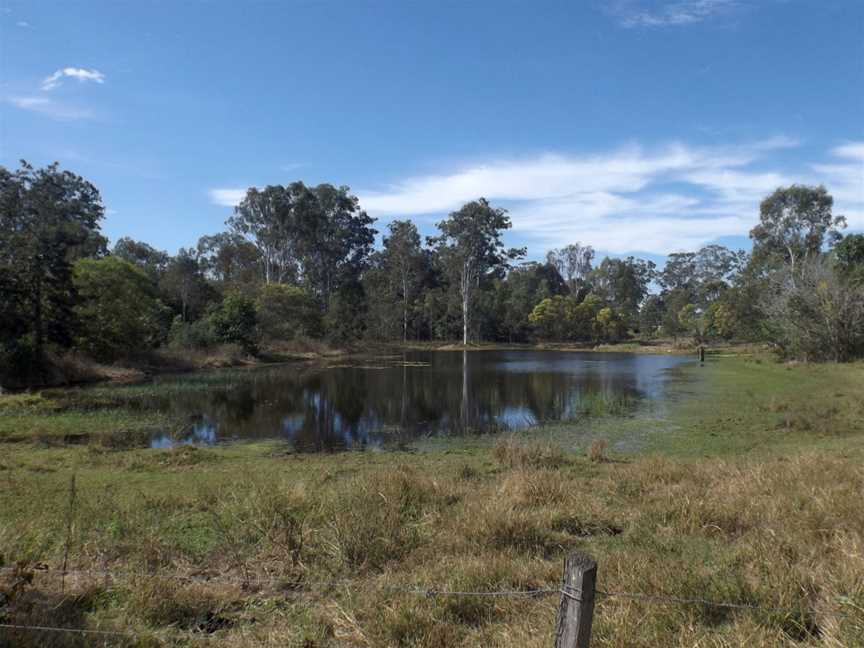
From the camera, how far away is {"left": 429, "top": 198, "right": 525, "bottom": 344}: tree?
6894 cm

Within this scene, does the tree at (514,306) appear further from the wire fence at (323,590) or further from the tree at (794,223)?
the wire fence at (323,590)

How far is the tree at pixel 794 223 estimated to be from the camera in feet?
174

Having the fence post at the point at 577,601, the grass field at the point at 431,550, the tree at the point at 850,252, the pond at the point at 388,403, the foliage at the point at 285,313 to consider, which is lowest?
the pond at the point at 388,403

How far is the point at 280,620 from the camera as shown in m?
4.11

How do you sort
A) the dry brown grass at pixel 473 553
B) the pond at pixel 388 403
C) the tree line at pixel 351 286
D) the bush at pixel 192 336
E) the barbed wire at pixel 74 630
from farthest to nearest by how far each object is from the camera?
the bush at pixel 192 336 < the tree line at pixel 351 286 < the pond at pixel 388 403 < the dry brown grass at pixel 473 553 < the barbed wire at pixel 74 630

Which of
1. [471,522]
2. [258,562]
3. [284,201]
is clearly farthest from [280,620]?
[284,201]

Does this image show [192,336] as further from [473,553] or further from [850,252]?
[850,252]

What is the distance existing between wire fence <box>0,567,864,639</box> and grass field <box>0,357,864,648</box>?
29 millimetres

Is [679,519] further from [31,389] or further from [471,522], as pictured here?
[31,389]

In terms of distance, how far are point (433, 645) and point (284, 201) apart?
6254cm

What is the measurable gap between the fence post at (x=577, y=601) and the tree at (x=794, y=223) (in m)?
57.6

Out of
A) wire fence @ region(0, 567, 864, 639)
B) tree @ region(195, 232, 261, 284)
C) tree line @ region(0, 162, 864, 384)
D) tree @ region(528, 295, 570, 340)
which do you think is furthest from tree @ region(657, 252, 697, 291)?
wire fence @ region(0, 567, 864, 639)

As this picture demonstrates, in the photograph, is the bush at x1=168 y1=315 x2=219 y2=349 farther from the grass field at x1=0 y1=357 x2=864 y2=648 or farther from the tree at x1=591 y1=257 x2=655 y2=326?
the tree at x1=591 y1=257 x2=655 y2=326

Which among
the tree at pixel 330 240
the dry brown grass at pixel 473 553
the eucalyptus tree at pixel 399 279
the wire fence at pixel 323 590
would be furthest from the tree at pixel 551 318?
the wire fence at pixel 323 590
